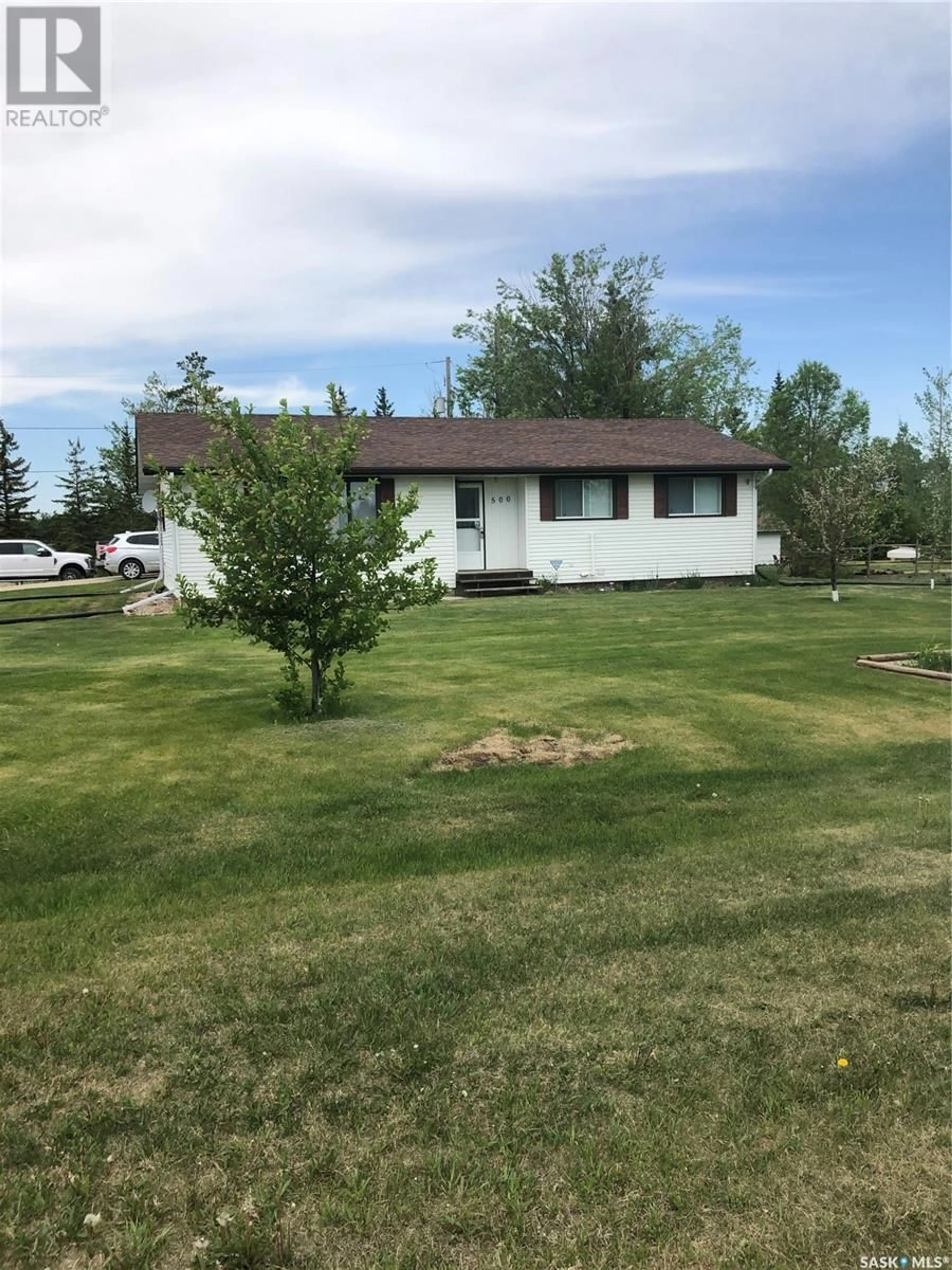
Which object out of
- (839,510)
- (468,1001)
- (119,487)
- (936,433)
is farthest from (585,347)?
(468,1001)

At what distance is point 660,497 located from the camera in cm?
2105

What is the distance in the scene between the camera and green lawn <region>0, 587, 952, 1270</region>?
2154 millimetres

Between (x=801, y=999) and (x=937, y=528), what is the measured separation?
77.5 feet

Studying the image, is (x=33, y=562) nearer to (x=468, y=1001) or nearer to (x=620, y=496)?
(x=620, y=496)

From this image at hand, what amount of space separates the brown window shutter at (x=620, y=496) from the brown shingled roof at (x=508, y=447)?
389 mm

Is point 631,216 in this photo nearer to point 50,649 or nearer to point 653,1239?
point 50,649

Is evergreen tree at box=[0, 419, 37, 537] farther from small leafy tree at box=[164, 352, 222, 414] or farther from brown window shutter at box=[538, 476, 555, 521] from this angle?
brown window shutter at box=[538, 476, 555, 521]

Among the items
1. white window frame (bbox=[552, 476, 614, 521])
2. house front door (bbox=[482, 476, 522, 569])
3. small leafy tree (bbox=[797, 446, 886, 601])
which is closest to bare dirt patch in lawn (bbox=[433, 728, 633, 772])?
small leafy tree (bbox=[797, 446, 886, 601])

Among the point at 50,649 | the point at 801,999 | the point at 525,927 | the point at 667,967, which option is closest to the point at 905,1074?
the point at 801,999

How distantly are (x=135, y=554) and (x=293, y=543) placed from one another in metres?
22.5

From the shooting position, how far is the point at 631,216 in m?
25.6

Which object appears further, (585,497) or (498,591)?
(585,497)

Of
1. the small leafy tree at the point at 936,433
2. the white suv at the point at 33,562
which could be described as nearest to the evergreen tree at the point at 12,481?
the white suv at the point at 33,562

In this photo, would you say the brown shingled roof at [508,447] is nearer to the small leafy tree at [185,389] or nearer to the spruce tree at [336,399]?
the spruce tree at [336,399]
